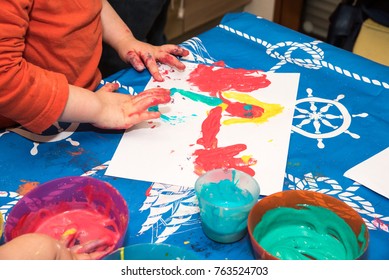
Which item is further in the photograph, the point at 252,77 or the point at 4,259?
the point at 252,77

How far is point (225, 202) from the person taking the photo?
2.04 ft

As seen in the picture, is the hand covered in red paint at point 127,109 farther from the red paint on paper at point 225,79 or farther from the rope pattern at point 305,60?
the rope pattern at point 305,60

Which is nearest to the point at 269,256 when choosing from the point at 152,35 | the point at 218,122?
the point at 218,122

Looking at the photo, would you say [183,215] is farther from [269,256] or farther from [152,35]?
[152,35]

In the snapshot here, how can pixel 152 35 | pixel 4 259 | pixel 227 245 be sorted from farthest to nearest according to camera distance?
pixel 152 35 → pixel 227 245 → pixel 4 259

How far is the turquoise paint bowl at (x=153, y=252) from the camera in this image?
1.74 ft

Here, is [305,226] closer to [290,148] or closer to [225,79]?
[290,148]

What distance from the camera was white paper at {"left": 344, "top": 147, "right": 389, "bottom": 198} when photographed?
69 cm

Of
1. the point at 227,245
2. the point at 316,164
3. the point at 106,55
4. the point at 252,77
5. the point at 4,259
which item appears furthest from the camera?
the point at 106,55

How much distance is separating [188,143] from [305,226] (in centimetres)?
24

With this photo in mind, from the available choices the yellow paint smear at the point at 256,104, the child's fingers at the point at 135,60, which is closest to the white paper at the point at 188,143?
the yellow paint smear at the point at 256,104

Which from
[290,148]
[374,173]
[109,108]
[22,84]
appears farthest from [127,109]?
[374,173]

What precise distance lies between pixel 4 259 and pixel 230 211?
0.26 metres
